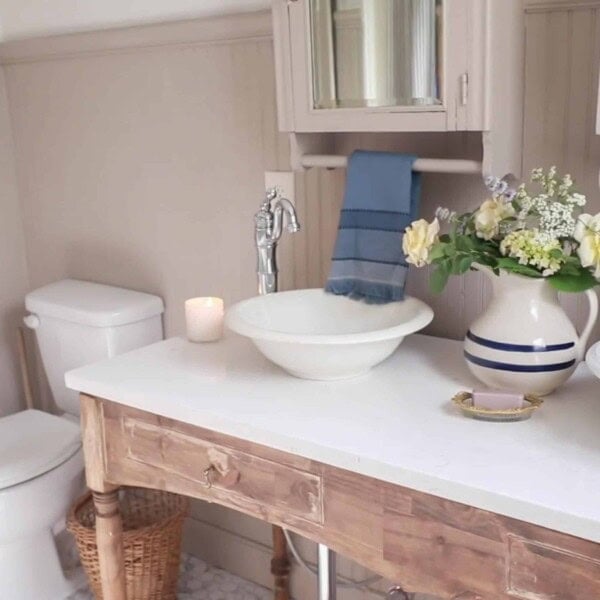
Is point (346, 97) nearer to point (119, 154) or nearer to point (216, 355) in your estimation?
point (216, 355)

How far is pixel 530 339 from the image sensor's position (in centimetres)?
132

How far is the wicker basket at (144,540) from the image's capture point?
2.01 meters

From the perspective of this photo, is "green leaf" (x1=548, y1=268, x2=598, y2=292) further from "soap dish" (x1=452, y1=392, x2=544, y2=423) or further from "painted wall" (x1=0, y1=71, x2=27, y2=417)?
"painted wall" (x1=0, y1=71, x2=27, y2=417)

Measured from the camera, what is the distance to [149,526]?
2.06 metres

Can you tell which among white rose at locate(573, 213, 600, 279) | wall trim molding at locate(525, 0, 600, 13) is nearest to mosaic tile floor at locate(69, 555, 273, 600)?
white rose at locate(573, 213, 600, 279)

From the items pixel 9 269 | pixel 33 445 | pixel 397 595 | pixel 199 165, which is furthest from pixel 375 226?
pixel 9 269

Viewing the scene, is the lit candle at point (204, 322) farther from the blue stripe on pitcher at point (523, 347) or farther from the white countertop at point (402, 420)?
the blue stripe on pitcher at point (523, 347)

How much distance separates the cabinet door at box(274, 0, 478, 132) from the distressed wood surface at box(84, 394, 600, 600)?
0.63 meters

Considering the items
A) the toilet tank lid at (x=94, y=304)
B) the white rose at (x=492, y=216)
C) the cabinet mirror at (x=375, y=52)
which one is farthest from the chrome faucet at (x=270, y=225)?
the toilet tank lid at (x=94, y=304)

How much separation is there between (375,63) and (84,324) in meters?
1.05

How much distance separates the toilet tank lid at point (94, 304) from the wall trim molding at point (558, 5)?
1.20 metres

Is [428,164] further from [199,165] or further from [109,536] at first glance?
[109,536]

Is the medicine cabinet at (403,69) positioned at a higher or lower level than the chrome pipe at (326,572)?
higher

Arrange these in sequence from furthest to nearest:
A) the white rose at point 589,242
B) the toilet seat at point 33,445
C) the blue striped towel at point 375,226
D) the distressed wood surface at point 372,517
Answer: the toilet seat at point 33,445, the blue striped towel at point 375,226, the white rose at point 589,242, the distressed wood surface at point 372,517
